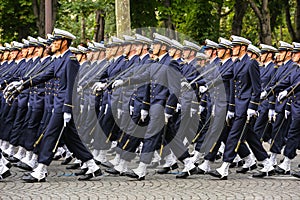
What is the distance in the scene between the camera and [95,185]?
33.6ft

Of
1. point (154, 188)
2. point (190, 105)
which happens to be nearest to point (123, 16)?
point (190, 105)

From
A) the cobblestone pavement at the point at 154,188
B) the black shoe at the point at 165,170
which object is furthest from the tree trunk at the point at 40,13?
the cobblestone pavement at the point at 154,188

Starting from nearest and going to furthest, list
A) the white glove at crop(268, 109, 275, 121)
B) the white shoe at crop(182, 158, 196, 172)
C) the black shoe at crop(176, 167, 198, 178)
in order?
the black shoe at crop(176, 167, 198, 178) → the white shoe at crop(182, 158, 196, 172) → the white glove at crop(268, 109, 275, 121)

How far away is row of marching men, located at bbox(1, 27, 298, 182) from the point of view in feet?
35.4

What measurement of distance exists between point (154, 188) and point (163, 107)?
1557 millimetres

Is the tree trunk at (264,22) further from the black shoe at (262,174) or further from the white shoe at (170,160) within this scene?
the black shoe at (262,174)

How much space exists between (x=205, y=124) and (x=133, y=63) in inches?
62.7

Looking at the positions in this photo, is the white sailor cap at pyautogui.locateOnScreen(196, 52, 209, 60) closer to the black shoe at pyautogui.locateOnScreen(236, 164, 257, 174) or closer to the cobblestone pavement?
the black shoe at pyautogui.locateOnScreen(236, 164, 257, 174)

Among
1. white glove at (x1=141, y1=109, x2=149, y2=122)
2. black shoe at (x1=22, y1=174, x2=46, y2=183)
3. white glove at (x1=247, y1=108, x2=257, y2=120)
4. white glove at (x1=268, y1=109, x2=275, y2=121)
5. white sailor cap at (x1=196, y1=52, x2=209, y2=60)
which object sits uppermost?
white sailor cap at (x1=196, y1=52, x2=209, y2=60)

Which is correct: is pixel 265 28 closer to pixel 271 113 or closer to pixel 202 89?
pixel 271 113

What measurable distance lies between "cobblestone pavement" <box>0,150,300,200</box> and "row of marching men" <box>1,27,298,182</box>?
238 mm

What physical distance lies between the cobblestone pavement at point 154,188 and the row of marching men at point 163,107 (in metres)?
0.24

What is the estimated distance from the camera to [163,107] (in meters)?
11.1

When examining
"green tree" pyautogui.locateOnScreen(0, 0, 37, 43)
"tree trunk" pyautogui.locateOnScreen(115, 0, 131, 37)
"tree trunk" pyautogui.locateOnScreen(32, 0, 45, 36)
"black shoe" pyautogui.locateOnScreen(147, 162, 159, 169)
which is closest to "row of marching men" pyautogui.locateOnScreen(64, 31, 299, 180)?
"black shoe" pyautogui.locateOnScreen(147, 162, 159, 169)
